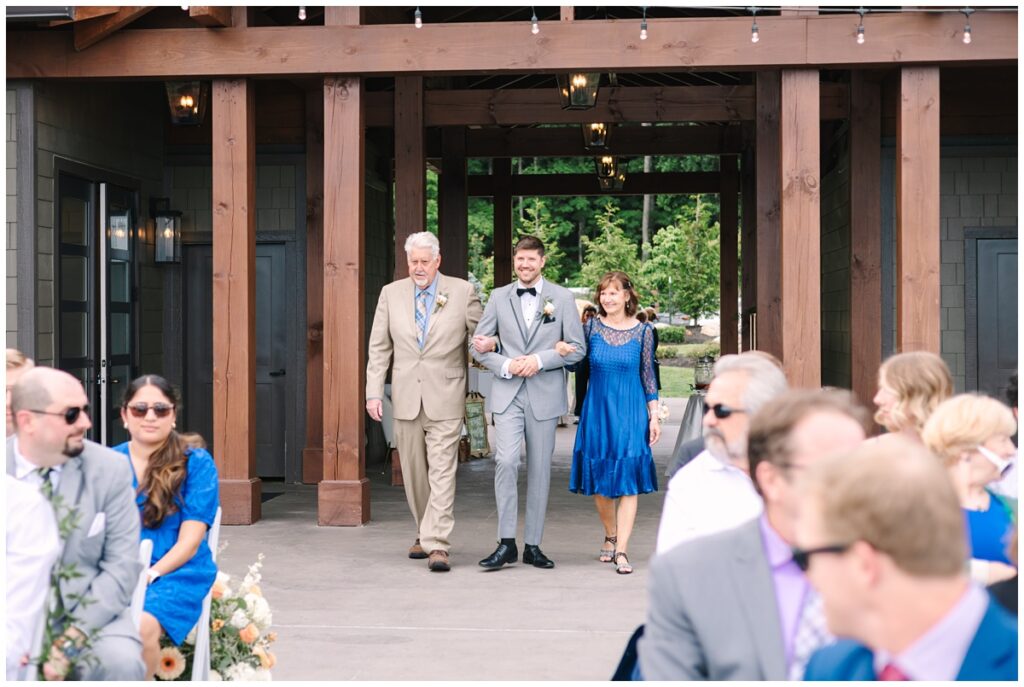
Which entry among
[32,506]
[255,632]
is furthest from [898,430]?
[32,506]

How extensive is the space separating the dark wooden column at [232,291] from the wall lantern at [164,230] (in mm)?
2548

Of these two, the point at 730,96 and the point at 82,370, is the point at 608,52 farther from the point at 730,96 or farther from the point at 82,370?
the point at 82,370

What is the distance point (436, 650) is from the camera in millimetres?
4750

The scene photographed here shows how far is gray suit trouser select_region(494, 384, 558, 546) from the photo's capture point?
20.9 feet

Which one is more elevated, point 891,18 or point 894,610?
point 891,18

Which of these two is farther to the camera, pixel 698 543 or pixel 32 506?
pixel 32 506

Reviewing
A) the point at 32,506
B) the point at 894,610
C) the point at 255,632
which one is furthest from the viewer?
the point at 255,632

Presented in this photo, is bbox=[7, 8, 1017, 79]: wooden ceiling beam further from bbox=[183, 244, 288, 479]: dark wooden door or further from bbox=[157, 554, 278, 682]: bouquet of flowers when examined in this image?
bbox=[157, 554, 278, 682]: bouquet of flowers

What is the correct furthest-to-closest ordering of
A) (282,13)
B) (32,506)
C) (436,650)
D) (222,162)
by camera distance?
1. (282,13)
2. (222,162)
3. (436,650)
4. (32,506)

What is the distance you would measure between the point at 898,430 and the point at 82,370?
21.5ft

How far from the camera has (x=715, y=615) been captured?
2037 millimetres

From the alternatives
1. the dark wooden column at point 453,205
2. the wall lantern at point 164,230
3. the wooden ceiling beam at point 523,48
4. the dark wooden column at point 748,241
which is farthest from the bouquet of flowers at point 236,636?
the dark wooden column at point 748,241

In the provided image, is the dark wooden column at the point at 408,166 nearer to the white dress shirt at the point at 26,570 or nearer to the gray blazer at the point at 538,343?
the gray blazer at the point at 538,343

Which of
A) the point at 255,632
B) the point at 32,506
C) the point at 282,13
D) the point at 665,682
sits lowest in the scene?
the point at 255,632
